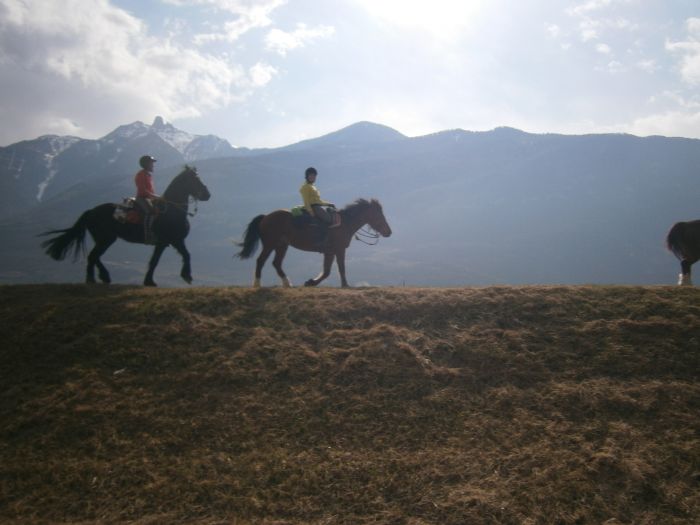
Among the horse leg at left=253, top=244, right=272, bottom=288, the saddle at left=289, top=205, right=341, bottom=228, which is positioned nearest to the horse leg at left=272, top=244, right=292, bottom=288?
the horse leg at left=253, top=244, right=272, bottom=288

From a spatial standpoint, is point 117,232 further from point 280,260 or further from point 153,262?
point 280,260

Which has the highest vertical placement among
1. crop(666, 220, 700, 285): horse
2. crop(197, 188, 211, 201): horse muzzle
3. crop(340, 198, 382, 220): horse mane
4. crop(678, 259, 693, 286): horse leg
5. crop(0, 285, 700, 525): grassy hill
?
crop(197, 188, 211, 201): horse muzzle

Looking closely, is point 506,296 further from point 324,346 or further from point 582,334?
point 324,346

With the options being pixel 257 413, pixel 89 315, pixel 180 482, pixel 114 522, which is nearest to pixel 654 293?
pixel 257 413

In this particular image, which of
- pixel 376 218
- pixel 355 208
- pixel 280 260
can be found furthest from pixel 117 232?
pixel 376 218

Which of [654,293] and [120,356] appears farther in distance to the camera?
[654,293]

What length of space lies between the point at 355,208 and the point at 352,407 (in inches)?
358

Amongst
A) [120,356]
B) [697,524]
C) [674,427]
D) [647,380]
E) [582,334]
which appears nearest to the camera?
[697,524]

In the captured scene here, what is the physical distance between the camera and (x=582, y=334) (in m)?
10.2

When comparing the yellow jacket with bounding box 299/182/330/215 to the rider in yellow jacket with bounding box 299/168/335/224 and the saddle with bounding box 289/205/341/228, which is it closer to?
the rider in yellow jacket with bounding box 299/168/335/224

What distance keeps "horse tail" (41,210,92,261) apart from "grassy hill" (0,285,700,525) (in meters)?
2.30

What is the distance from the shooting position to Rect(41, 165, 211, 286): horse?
14281 millimetres

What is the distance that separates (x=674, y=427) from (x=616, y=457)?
4.92 ft

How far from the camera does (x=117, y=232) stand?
47.6 feet
